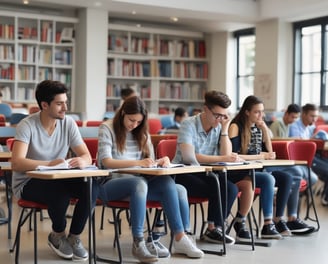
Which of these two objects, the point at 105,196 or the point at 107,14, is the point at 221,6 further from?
the point at 105,196

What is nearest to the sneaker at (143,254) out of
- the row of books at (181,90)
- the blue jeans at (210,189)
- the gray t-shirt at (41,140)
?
the blue jeans at (210,189)

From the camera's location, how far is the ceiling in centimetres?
1056

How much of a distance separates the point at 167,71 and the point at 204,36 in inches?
49.2

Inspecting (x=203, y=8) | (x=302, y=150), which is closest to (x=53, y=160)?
(x=302, y=150)

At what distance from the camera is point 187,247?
4.12 meters

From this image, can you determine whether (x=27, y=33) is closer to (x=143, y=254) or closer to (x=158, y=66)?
(x=158, y=66)

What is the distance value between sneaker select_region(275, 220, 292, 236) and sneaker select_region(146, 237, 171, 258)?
1.17 meters

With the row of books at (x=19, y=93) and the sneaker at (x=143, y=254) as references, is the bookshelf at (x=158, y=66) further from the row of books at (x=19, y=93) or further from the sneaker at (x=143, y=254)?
the sneaker at (x=143, y=254)

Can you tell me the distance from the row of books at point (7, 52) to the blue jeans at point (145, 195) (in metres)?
7.67

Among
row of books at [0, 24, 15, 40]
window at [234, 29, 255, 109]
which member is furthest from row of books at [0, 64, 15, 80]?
window at [234, 29, 255, 109]

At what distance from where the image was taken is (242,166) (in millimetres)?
4234

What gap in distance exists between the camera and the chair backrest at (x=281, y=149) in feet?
17.1

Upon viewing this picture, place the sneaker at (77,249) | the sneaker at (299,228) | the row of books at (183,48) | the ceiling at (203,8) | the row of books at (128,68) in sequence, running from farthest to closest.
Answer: the row of books at (183,48), the row of books at (128,68), the ceiling at (203,8), the sneaker at (299,228), the sneaker at (77,249)

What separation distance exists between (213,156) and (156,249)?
0.81 m
